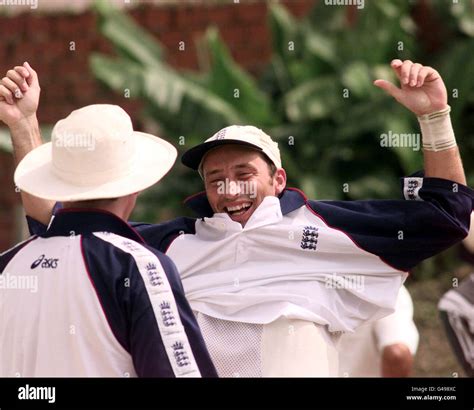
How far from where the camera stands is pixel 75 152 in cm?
389

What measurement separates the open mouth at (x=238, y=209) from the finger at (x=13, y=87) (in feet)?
2.75

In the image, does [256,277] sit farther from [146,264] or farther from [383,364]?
[383,364]

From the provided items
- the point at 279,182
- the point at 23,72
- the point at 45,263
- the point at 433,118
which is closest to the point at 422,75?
the point at 433,118

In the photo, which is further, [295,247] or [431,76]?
[295,247]

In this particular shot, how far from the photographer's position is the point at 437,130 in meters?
4.47

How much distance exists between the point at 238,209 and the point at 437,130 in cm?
75

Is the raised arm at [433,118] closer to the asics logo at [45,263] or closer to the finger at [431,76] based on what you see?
the finger at [431,76]

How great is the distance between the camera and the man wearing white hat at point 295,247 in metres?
4.49

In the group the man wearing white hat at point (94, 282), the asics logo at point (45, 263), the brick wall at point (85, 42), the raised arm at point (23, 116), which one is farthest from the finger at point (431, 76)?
the brick wall at point (85, 42)

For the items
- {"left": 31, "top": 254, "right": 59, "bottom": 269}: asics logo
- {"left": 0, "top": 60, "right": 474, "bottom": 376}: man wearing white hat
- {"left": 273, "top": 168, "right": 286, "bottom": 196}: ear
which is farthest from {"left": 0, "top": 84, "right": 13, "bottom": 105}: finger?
{"left": 273, "top": 168, "right": 286, "bottom": 196}: ear

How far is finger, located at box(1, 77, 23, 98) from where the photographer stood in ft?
14.1

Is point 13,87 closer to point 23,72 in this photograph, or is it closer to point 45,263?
point 23,72

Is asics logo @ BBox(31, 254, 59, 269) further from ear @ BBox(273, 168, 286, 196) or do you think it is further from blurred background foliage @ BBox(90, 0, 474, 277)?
blurred background foliage @ BBox(90, 0, 474, 277)
